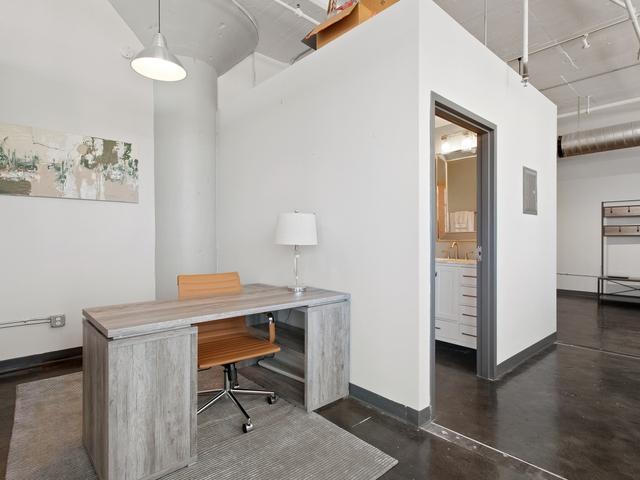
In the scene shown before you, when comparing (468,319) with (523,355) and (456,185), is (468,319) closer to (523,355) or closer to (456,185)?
(523,355)

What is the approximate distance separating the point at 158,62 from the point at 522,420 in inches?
139

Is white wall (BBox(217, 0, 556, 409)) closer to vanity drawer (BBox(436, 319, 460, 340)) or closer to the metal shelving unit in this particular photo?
vanity drawer (BBox(436, 319, 460, 340))

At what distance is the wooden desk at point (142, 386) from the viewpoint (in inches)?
61.9

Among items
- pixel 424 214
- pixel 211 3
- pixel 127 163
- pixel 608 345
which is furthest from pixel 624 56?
pixel 127 163

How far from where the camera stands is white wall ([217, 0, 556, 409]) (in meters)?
2.22

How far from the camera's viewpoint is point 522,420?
2271 millimetres

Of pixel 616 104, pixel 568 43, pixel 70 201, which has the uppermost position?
pixel 568 43

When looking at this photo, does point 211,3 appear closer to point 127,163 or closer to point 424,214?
point 127,163

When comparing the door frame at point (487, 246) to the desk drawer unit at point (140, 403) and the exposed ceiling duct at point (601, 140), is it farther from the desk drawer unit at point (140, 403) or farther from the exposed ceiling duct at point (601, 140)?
the exposed ceiling duct at point (601, 140)

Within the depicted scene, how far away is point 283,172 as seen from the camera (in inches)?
128

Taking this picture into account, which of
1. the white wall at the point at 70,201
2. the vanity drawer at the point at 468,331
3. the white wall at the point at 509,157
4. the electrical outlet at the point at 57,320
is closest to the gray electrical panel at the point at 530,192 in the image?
the white wall at the point at 509,157

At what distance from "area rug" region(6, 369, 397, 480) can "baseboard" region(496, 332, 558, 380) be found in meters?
1.68

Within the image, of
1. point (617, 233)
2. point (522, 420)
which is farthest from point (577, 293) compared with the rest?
point (522, 420)

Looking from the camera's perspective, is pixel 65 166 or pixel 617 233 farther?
pixel 617 233
